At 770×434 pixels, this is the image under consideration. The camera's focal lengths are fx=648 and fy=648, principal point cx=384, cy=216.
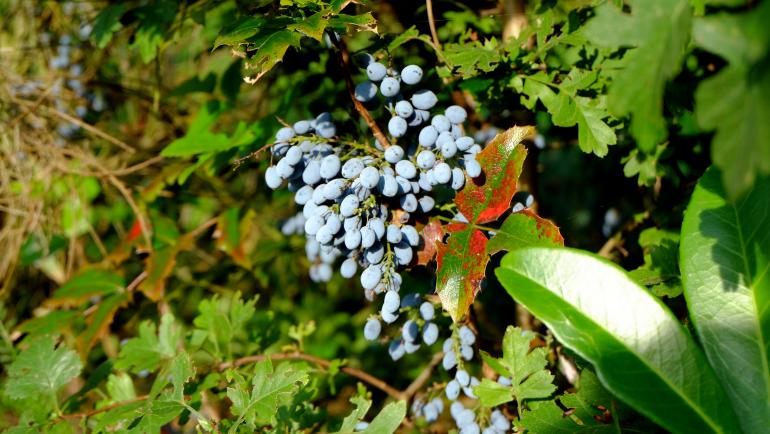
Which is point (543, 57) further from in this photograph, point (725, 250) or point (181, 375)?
point (181, 375)

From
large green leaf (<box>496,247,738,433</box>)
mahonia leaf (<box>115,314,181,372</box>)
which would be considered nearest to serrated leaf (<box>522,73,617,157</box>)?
large green leaf (<box>496,247,738,433</box>)

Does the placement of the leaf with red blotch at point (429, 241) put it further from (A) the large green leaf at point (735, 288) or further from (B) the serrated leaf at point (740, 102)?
(B) the serrated leaf at point (740, 102)

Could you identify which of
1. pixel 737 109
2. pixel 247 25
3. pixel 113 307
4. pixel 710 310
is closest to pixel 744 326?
pixel 710 310

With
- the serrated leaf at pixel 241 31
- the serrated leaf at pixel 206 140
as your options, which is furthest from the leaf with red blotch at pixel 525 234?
the serrated leaf at pixel 206 140

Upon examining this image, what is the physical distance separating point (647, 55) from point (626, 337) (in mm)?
373

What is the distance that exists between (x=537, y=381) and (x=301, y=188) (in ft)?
1.64

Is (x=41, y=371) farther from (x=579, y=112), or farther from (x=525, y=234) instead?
(x=579, y=112)

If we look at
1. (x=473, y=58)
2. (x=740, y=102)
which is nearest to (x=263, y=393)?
(x=473, y=58)

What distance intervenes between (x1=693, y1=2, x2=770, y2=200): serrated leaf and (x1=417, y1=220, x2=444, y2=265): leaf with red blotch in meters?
0.55

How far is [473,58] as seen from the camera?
1.09 metres

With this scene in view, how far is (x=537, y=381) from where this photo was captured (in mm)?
1021

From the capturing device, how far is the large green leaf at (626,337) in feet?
2.60

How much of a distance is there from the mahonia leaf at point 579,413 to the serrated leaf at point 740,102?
48 centimetres

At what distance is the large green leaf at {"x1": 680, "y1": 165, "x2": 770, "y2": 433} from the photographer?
0.83 metres
